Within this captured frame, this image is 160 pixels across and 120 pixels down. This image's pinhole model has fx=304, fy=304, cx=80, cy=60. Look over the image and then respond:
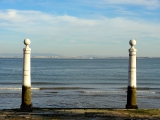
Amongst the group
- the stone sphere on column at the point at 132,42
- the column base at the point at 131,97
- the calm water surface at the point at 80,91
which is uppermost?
the stone sphere on column at the point at 132,42

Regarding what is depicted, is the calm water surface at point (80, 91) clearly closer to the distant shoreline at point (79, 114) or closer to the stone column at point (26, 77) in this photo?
the stone column at point (26, 77)

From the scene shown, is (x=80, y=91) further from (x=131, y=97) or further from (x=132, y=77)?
(x=132, y=77)

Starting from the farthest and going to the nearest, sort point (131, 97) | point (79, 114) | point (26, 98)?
1. point (131, 97)
2. point (26, 98)
3. point (79, 114)

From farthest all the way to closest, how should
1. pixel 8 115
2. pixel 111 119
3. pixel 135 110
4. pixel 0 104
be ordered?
pixel 0 104, pixel 135 110, pixel 8 115, pixel 111 119

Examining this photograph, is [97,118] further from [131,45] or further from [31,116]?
[131,45]

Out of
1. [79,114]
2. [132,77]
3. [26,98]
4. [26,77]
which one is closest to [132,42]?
[132,77]

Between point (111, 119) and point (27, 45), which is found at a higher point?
point (27, 45)

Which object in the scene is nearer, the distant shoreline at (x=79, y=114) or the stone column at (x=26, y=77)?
the distant shoreline at (x=79, y=114)

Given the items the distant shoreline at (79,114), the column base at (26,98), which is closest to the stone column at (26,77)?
the column base at (26,98)

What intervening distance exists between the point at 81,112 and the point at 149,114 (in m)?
2.43

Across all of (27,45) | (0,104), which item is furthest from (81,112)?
(0,104)

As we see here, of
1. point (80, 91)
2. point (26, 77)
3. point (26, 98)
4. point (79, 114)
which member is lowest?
point (80, 91)

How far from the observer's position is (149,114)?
10805mm

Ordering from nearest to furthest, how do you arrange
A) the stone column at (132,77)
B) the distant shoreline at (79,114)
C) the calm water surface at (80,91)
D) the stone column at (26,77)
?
the distant shoreline at (79,114), the stone column at (26,77), the stone column at (132,77), the calm water surface at (80,91)
